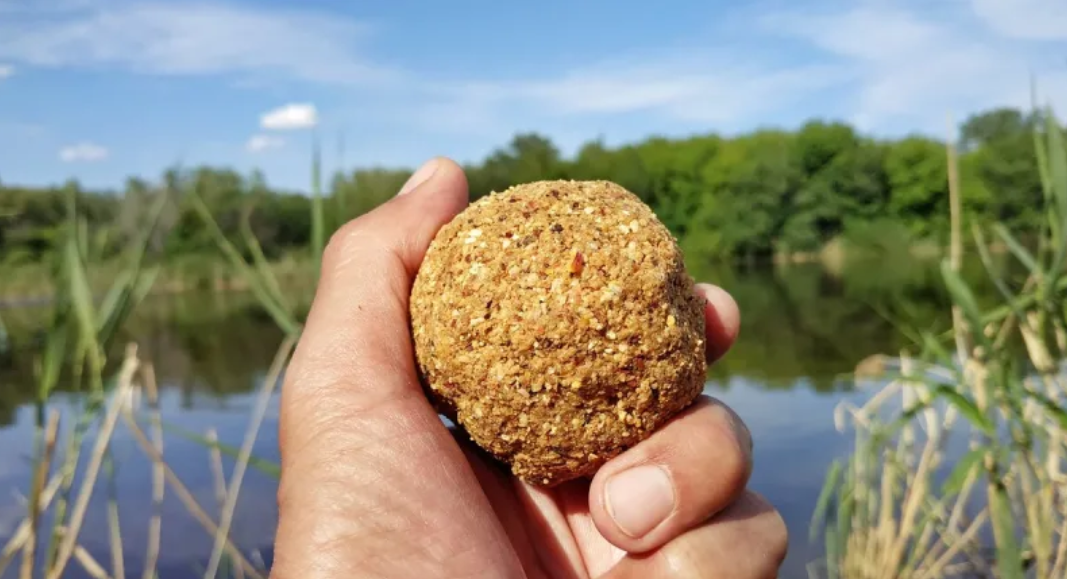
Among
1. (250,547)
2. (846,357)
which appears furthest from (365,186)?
(846,357)

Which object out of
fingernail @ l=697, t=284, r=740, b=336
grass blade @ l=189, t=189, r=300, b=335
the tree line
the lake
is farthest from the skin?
the tree line

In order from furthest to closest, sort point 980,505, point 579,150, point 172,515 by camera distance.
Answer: point 579,150 < point 172,515 < point 980,505

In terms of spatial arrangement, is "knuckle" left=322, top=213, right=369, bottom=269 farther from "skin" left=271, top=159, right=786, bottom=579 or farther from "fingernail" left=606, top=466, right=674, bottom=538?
"fingernail" left=606, top=466, right=674, bottom=538

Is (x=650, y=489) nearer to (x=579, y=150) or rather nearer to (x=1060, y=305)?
(x=1060, y=305)

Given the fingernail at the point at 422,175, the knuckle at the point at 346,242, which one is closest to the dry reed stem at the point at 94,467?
the knuckle at the point at 346,242

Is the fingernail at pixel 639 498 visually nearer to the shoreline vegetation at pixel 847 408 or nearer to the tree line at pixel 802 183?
the shoreline vegetation at pixel 847 408

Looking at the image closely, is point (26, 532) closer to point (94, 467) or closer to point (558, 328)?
point (94, 467)
